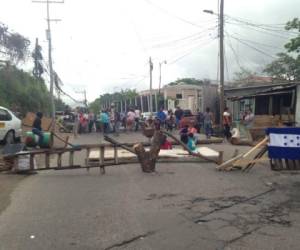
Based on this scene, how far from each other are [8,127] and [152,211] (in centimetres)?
1453

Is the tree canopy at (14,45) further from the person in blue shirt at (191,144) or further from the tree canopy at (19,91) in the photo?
the person in blue shirt at (191,144)

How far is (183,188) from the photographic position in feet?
35.1

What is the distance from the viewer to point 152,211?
8383 millimetres

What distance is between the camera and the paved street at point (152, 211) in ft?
21.6

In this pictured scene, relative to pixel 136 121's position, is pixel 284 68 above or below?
above

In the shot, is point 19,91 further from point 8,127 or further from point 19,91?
point 8,127

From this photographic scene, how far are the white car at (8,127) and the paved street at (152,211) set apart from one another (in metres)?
8.68

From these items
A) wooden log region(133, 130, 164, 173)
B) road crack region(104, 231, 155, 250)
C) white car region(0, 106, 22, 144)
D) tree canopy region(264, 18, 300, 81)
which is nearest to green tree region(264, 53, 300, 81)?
tree canopy region(264, 18, 300, 81)

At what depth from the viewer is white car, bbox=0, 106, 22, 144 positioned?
21.4m

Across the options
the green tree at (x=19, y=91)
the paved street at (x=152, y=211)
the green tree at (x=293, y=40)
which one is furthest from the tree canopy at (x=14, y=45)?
the paved street at (x=152, y=211)

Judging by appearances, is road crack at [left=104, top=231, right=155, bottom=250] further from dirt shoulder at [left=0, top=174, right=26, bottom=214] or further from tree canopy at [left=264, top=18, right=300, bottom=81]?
tree canopy at [left=264, top=18, right=300, bottom=81]

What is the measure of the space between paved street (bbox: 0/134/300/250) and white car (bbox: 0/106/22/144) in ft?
28.5

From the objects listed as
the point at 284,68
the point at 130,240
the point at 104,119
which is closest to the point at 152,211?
the point at 130,240

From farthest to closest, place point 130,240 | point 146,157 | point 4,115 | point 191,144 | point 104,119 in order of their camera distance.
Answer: point 104,119 → point 4,115 → point 191,144 → point 146,157 → point 130,240
